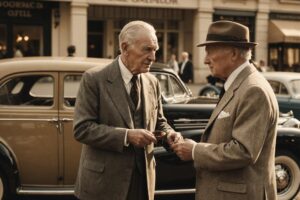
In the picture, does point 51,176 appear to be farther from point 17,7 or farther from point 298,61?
point 298,61

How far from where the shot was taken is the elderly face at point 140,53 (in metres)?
3.29

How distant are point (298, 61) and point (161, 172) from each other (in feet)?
76.9

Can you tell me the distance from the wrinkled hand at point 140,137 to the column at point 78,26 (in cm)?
1991

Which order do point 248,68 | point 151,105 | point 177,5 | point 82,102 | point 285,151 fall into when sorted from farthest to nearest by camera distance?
point 177,5 < point 285,151 < point 151,105 < point 82,102 < point 248,68

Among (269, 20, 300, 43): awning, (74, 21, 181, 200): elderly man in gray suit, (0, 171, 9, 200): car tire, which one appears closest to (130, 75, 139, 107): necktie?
(74, 21, 181, 200): elderly man in gray suit

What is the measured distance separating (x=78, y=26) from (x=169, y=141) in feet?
66.0

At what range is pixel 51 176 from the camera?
5609mm

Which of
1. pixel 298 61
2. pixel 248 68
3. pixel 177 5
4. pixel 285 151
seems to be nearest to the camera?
pixel 248 68

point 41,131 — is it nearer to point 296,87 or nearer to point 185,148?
point 185,148

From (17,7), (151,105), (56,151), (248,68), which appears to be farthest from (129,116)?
(17,7)

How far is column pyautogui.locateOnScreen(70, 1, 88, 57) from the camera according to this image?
22.7m

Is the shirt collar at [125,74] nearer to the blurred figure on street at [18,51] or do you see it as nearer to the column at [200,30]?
the blurred figure on street at [18,51]

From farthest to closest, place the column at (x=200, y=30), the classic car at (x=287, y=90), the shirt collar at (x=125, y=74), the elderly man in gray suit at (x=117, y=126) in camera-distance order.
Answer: the column at (x=200, y=30) → the classic car at (x=287, y=90) → the shirt collar at (x=125, y=74) → the elderly man in gray suit at (x=117, y=126)

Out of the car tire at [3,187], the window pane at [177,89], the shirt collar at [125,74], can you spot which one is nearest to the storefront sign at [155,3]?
the window pane at [177,89]
